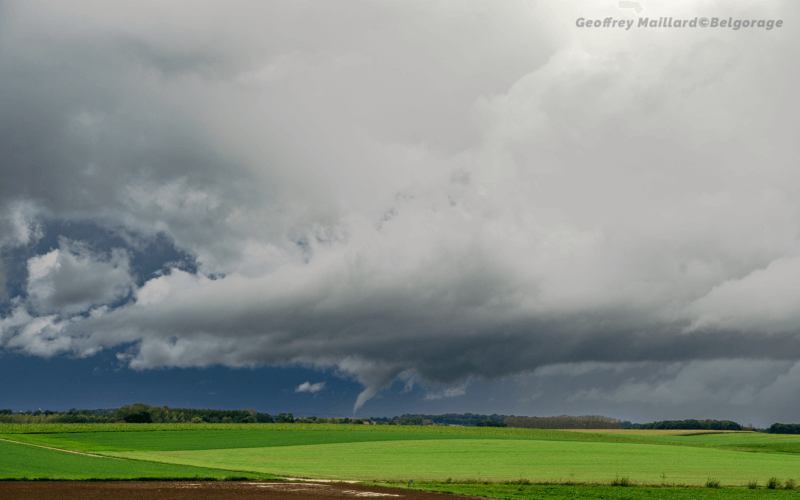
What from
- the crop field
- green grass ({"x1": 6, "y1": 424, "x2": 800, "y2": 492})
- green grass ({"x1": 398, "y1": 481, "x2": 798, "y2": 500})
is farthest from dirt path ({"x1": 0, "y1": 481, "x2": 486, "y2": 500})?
green grass ({"x1": 6, "y1": 424, "x2": 800, "y2": 492})

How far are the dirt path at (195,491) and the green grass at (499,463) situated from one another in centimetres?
940

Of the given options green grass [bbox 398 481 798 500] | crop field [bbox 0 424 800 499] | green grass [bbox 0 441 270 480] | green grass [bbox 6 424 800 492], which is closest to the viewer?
green grass [bbox 398 481 798 500]

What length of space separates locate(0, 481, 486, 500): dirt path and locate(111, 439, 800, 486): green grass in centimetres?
940

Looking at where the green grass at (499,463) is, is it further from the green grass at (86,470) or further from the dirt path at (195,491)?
the dirt path at (195,491)

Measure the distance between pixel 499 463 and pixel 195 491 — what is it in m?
36.9

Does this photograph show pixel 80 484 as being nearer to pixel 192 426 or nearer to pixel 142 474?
pixel 142 474

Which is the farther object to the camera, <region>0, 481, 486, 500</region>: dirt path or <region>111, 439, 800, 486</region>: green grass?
<region>111, 439, 800, 486</region>: green grass

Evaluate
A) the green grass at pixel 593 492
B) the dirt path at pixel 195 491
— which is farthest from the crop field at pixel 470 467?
the dirt path at pixel 195 491

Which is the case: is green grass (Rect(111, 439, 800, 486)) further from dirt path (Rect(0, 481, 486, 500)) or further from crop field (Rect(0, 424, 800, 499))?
dirt path (Rect(0, 481, 486, 500))

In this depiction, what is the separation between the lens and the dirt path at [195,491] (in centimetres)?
3597

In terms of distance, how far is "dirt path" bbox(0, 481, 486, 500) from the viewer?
35969mm

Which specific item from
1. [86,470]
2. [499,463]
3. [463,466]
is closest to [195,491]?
[86,470]

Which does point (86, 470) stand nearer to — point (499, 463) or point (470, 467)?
point (470, 467)

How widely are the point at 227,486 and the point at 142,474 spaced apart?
1220 centimetres
